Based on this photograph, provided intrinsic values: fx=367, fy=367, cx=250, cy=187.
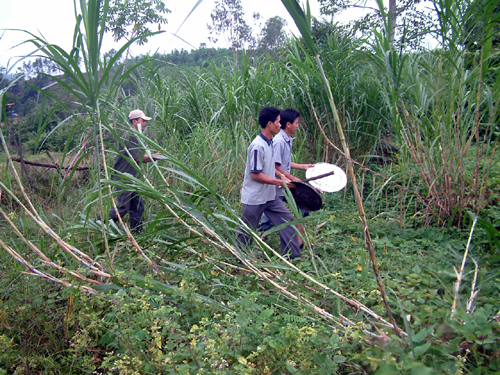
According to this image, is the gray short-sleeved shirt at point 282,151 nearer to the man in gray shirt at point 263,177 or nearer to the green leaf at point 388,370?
the man in gray shirt at point 263,177

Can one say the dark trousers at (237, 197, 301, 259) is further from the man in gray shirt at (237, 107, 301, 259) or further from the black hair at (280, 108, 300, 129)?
the black hair at (280, 108, 300, 129)

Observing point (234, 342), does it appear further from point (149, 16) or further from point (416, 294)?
point (149, 16)

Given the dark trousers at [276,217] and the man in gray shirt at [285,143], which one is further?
the man in gray shirt at [285,143]

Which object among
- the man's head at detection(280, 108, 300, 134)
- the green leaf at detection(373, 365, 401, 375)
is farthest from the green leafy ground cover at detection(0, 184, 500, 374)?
the man's head at detection(280, 108, 300, 134)

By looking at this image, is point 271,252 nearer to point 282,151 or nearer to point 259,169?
point 259,169

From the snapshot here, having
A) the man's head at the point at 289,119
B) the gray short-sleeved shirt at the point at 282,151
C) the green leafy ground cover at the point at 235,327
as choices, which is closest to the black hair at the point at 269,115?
the gray short-sleeved shirt at the point at 282,151

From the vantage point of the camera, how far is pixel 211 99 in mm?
6281

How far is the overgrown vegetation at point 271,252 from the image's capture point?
5.64 ft

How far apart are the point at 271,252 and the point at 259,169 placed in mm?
905

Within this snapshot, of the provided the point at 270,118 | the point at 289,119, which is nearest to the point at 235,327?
the point at 270,118

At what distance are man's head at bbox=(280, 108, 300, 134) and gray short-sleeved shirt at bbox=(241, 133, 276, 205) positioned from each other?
47cm

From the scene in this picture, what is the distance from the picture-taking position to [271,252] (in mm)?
2799

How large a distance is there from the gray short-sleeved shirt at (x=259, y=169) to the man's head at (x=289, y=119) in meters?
0.47

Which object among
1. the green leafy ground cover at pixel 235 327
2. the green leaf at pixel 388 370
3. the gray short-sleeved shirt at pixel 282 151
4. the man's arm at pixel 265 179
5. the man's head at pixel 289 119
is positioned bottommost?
the green leafy ground cover at pixel 235 327
